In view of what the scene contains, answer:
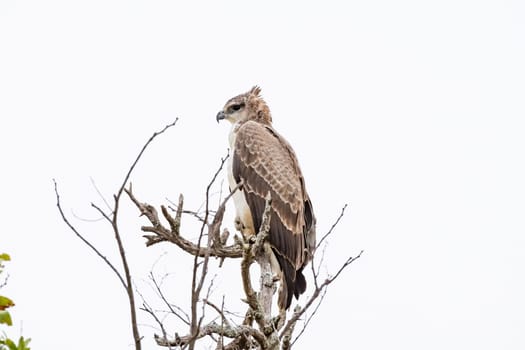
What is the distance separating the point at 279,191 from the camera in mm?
9133

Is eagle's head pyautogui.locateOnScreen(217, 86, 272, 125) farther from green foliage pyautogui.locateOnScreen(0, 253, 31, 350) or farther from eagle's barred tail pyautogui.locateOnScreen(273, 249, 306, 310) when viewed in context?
green foliage pyautogui.locateOnScreen(0, 253, 31, 350)

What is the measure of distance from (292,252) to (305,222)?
2.73ft

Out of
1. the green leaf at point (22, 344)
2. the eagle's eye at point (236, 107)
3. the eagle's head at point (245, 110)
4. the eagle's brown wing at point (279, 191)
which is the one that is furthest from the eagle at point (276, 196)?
the green leaf at point (22, 344)

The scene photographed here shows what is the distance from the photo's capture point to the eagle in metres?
8.38

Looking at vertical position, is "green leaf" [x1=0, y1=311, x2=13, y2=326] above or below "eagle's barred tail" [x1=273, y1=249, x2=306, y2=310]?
below

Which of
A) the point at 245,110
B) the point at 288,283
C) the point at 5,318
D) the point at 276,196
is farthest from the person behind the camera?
the point at 245,110

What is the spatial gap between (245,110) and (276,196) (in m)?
1.90

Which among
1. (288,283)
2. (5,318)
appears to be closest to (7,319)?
(5,318)

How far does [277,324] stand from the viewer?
21.0ft

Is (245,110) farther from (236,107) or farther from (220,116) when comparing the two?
(220,116)

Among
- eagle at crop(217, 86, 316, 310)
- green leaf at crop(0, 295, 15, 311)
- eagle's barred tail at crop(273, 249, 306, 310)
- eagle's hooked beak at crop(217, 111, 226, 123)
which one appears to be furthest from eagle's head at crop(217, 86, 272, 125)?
green leaf at crop(0, 295, 15, 311)

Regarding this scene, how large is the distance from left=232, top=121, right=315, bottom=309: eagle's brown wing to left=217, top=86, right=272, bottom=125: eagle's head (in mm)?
611

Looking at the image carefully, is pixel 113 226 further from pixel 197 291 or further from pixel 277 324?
pixel 277 324

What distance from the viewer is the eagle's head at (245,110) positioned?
415 inches
